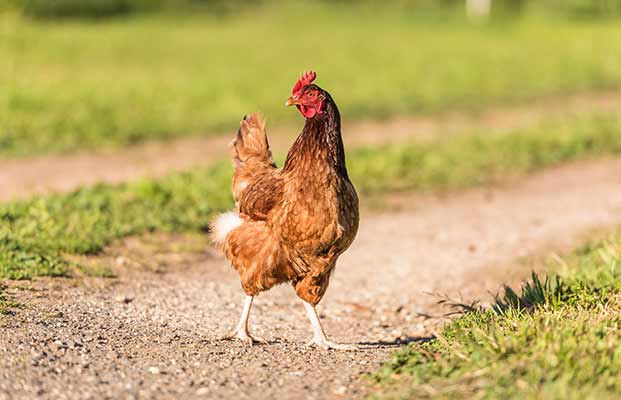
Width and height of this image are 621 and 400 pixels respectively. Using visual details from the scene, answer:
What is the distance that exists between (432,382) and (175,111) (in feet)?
34.6

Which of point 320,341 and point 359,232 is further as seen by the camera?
point 359,232

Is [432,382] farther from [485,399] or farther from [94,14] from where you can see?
[94,14]

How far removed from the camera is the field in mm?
4414

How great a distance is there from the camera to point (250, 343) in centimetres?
530

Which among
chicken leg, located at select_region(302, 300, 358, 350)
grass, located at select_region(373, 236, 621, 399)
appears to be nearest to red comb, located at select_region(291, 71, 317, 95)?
chicken leg, located at select_region(302, 300, 358, 350)

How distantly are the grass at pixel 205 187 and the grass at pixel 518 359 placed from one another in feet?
10.0

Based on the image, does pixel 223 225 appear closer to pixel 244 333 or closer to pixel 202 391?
pixel 244 333

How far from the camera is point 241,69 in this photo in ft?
60.8

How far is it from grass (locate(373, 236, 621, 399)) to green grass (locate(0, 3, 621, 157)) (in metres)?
7.88

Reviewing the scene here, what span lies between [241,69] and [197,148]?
6413 mm

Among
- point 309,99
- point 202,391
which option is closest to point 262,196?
point 309,99

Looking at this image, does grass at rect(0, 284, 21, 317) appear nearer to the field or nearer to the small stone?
the field

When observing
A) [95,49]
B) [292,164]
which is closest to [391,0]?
[95,49]

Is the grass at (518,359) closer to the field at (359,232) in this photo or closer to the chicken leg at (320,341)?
the field at (359,232)
